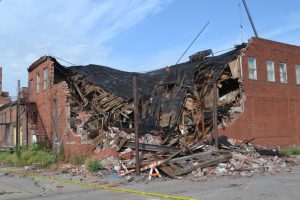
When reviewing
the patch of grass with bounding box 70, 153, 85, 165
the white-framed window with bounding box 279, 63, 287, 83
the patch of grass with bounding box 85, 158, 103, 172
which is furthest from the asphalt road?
the white-framed window with bounding box 279, 63, 287, 83

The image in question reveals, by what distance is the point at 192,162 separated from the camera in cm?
1745

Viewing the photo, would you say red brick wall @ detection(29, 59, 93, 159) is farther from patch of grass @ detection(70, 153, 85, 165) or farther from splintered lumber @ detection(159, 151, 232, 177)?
splintered lumber @ detection(159, 151, 232, 177)

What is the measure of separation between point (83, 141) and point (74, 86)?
5846 mm

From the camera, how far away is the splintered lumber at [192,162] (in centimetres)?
1648

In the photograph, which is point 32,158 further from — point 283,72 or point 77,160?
point 283,72

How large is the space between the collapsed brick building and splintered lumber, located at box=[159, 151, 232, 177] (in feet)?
14.3

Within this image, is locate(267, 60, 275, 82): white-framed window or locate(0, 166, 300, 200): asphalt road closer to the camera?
locate(0, 166, 300, 200): asphalt road

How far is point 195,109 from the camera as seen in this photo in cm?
2500

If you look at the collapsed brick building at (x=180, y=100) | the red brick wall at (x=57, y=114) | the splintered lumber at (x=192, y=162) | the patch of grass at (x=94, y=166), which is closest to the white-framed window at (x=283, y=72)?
the collapsed brick building at (x=180, y=100)

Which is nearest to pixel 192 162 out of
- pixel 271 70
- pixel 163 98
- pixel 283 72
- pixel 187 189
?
pixel 187 189

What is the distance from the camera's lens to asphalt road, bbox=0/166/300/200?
467 inches

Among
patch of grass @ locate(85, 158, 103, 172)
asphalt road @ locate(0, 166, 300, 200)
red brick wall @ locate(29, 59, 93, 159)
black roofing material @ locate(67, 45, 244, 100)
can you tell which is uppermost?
black roofing material @ locate(67, 45, 244, 100)

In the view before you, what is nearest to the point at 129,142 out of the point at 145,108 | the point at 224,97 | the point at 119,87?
the point at 145,108

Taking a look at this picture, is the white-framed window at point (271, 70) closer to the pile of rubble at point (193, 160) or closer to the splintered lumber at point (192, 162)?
the pile of rubble at point (193, 160)
